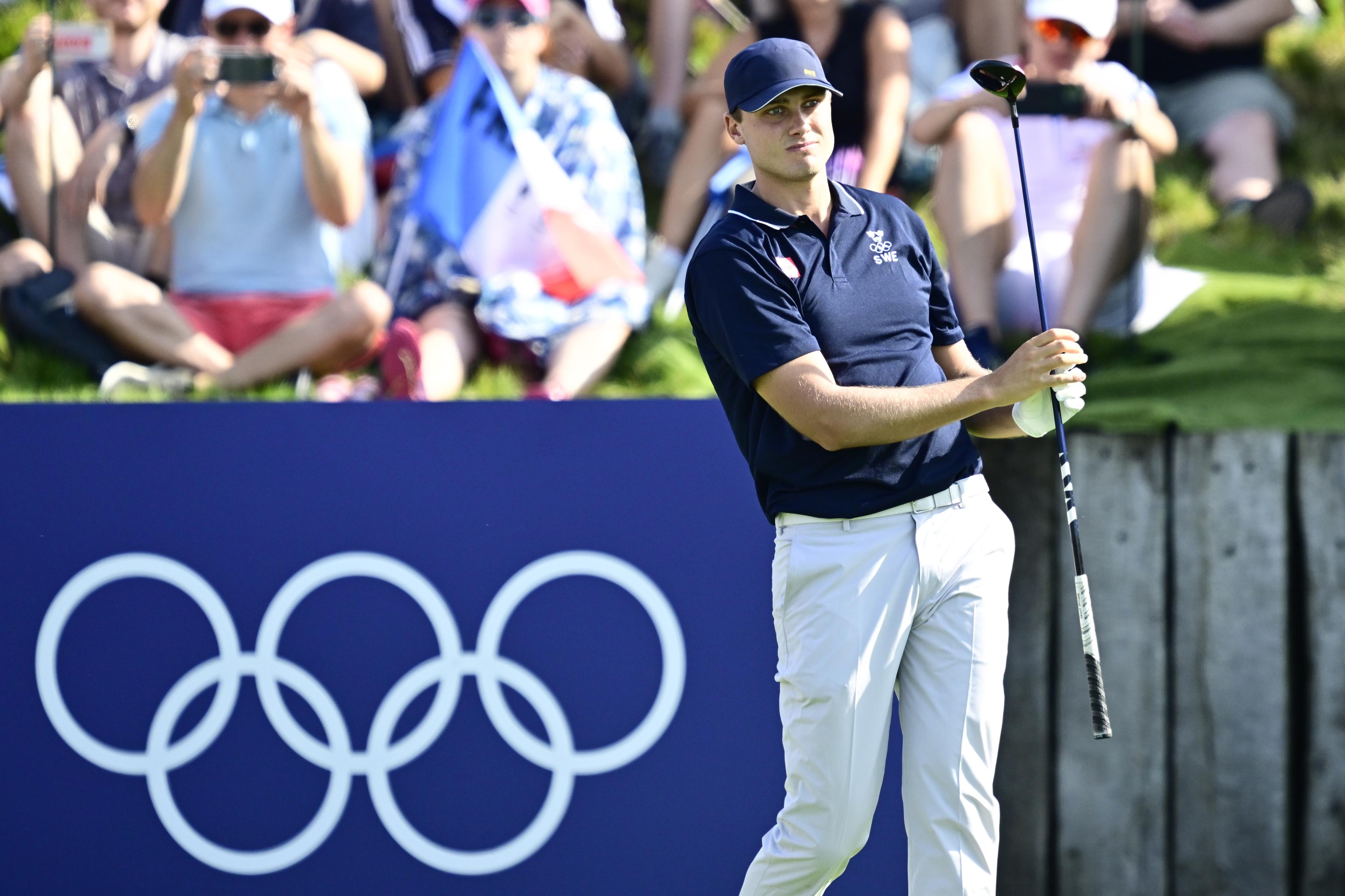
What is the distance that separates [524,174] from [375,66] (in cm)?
119

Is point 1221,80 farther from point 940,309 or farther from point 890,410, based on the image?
point 890,410

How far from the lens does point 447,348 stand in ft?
15.2

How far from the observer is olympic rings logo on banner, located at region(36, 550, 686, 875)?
3.90 meters

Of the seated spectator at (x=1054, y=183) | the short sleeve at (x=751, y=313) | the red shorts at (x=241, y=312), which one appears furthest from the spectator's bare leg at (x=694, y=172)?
the short sleeve at (x=751, y=313)

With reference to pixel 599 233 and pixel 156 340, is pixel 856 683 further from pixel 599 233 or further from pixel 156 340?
pixel 156 340

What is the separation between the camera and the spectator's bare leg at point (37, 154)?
502 centimetres

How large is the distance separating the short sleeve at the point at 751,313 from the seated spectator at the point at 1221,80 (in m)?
3.25

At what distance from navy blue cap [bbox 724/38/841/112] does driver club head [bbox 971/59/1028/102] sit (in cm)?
40

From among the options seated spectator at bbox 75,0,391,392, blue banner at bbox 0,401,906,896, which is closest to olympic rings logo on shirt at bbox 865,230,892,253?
blue banner at bbox 0,401,906,896

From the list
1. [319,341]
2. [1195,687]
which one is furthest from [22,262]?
[1195,687]

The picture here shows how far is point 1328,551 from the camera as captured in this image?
13.0 ft

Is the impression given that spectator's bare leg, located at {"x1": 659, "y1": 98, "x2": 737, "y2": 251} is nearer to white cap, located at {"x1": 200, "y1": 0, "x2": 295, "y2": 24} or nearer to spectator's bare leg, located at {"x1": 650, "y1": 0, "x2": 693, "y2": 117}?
spectator's bare leg, located at {"x1": 650, "y1": 0, "x2": 693, "y2": 117}

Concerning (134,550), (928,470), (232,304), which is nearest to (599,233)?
(232,304)

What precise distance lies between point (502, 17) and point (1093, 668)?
3.29 m
